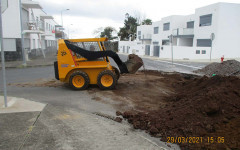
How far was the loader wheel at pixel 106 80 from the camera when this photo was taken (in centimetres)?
896

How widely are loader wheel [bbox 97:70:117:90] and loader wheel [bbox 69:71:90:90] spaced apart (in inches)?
22.0

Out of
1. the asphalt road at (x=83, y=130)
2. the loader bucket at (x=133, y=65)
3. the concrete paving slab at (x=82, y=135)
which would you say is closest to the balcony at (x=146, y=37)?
the loader bucket at (x=133, y=65)

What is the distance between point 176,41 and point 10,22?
96.0ft

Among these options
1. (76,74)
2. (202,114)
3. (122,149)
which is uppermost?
(76,74)

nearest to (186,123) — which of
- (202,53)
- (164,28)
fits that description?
(202,53)

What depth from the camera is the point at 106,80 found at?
9125mm

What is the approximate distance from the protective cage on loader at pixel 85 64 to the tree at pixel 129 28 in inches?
2606

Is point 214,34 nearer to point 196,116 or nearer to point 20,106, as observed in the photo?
point 196,116

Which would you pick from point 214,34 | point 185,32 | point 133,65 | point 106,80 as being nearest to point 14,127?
point 106,80

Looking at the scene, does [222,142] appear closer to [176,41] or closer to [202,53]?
[202,53]

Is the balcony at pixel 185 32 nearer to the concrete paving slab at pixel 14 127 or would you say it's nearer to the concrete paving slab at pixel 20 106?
the concrete paving slab at pixel 20 106

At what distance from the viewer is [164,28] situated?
46.2 meters

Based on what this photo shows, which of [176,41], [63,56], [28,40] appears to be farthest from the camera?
[176,41]

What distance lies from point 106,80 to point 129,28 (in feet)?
222
